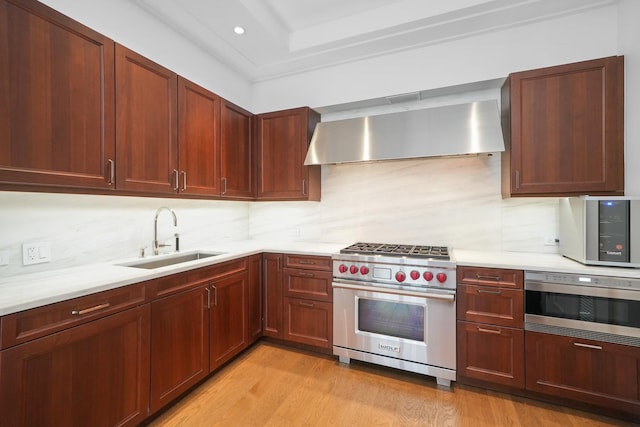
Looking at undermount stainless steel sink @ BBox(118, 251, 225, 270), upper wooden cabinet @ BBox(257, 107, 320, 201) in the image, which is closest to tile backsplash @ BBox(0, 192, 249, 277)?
undermount stainless steel sink @ BBox(118, 251, 225, 270)

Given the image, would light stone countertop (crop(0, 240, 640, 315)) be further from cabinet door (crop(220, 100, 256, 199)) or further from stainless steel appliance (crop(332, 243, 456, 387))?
cabinet door (crop(220, 100, 256, 199))

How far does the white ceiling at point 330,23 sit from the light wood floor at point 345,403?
9.25 ft

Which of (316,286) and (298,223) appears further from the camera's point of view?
(298,223)

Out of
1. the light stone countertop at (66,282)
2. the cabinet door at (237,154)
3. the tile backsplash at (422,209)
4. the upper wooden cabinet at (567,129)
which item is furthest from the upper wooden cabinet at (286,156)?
the upper wooden cabinet at (567,129)

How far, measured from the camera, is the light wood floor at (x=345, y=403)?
176 cm

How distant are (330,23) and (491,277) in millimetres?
2516

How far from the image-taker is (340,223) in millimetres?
3096

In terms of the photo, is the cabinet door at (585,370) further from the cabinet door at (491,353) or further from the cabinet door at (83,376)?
the cabinet door at (83,376)

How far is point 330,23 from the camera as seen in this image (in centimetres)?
257

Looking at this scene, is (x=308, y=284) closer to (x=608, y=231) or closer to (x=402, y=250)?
(x=402, y=250)

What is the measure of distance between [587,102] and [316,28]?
2.22m

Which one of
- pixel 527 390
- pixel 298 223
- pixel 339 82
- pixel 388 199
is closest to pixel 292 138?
pixel 339 82

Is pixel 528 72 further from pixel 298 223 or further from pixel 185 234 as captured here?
pixel 185 234

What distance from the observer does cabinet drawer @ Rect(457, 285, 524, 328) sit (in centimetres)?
193
